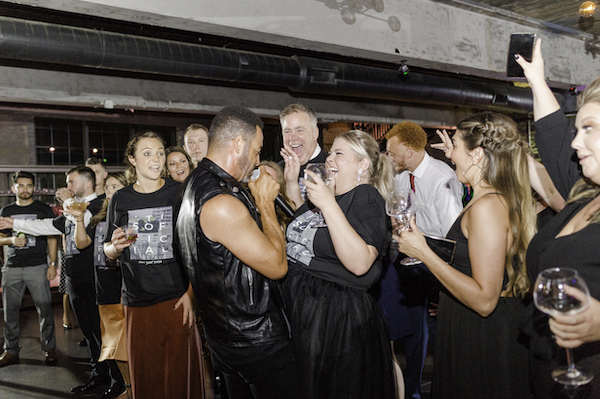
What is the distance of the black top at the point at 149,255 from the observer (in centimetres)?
265

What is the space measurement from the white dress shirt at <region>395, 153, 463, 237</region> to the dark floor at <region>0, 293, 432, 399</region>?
126cm

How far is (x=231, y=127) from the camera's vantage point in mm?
1760

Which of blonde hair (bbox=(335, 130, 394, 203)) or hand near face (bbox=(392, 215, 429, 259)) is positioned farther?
blonde hair (bbox=(335, 130, 394, 203))

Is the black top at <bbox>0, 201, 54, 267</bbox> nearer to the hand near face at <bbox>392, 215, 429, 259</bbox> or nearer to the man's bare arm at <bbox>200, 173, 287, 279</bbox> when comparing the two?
the man's bare arm at <bbox>200, 173, 287, 279</bbox>

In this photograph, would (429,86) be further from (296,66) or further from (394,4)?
(296,66)

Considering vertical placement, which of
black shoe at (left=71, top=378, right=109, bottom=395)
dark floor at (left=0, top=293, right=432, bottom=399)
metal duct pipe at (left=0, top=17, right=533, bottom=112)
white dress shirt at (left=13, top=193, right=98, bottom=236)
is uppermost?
metal duct pipe at (left=0, top=17, right=533, bottom=112)

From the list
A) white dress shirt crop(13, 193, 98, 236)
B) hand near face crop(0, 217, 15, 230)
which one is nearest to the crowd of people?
white dress shirt crop(13, 193, 98, 236)

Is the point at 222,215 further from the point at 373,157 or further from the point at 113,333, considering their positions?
the point at 113,333

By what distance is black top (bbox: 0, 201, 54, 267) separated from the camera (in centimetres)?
454

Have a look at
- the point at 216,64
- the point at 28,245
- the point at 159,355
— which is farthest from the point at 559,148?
the point at 28,245

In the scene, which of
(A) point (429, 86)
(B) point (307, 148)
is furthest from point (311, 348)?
(A) point (429, 86)

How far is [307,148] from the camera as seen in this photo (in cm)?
292

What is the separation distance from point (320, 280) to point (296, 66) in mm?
3315

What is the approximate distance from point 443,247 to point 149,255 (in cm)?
177
